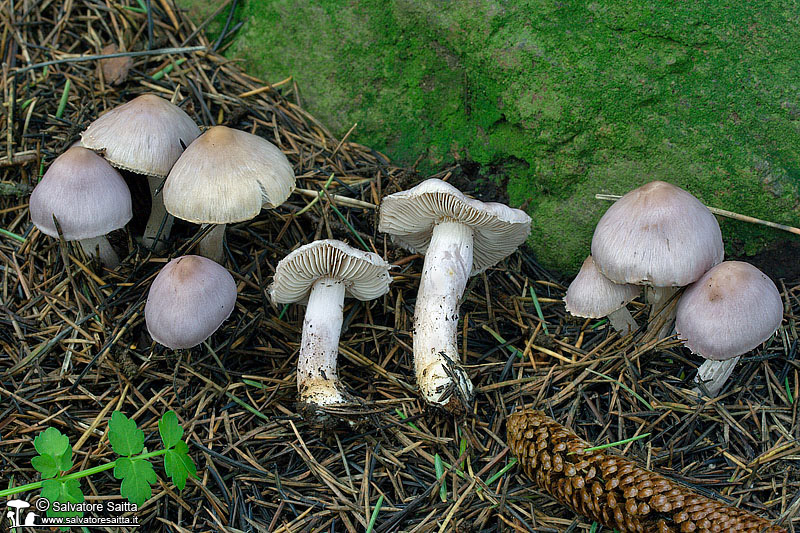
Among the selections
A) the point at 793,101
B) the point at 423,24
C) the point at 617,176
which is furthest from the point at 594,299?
the point at 423,24

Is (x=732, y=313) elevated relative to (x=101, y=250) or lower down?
elevated

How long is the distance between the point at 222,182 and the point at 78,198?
752 millimetres

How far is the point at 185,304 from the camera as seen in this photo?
284cm

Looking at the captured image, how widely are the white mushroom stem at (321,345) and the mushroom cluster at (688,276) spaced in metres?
1.30

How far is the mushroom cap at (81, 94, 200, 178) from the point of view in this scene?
308 centimetres

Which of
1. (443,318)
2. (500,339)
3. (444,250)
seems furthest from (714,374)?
(444,250)

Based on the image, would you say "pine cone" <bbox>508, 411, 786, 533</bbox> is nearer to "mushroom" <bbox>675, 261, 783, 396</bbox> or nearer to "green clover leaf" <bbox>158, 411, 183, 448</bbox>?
"mushroom" <bbox>675, 261, 783, 396</bbox>

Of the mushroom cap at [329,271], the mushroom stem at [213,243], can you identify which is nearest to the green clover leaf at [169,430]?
the mushroom cap at [329,271]

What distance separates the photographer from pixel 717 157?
3273 mm

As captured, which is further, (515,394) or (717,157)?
(717,157)

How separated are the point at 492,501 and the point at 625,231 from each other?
1.37 m

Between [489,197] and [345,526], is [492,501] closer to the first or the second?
[345,526]

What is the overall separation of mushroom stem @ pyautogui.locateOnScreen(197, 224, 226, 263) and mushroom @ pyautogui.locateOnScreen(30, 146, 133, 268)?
44cm

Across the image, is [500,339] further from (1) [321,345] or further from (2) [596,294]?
(1) [321,345]
